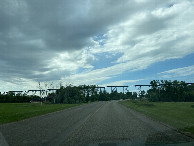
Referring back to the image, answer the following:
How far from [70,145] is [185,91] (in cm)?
11654

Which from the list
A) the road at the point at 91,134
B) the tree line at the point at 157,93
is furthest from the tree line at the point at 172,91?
the road at the point at 91,134

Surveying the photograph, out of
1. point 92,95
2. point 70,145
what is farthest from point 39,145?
point 92,95

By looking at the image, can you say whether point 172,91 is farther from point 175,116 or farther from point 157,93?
point 175,116

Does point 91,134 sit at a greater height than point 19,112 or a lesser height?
greater

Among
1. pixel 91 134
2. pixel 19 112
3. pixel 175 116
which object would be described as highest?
pixel 91 134

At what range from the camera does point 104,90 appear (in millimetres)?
188500

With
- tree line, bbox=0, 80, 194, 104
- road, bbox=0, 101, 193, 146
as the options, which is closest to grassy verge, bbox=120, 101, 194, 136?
road, bbox=0, 101, 193, 146

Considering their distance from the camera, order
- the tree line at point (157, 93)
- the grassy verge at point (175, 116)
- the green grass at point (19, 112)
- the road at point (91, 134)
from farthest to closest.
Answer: the tree line at point (157, 93), the green grass at point (19, 112), the grassy verge at point (175, 116), the road at point (91, 134)

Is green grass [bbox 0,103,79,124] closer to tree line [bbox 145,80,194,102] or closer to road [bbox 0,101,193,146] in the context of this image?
road [bbox 0,101,193,146]

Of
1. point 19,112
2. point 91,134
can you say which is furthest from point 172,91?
point 91,134

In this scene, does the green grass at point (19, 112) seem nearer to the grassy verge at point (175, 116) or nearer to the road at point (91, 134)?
the road at point (91, 134)

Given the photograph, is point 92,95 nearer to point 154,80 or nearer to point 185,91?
point 154,80

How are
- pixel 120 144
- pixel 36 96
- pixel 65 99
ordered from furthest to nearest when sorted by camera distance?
pixel 36 96
pixel 65 99
pixel 120 144

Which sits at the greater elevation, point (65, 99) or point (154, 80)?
point (154, 80)
